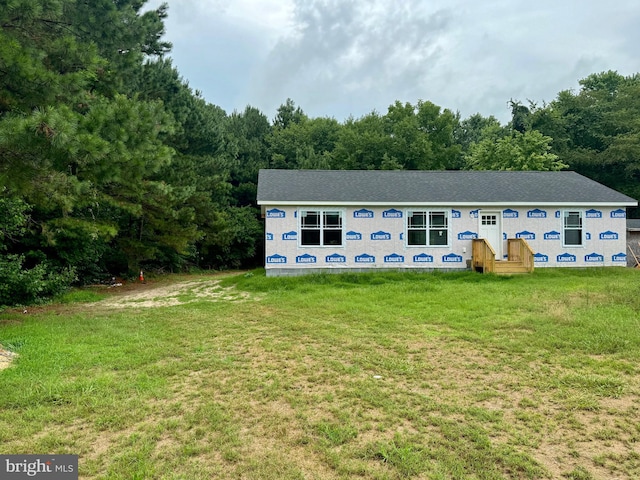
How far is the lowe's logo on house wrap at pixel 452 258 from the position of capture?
1302 centimetres

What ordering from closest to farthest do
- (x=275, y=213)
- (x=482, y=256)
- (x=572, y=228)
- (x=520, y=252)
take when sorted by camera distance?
(x=482, y=256)
(x=275, y=213)
(x=520, y=252)
(x=572, y=228)

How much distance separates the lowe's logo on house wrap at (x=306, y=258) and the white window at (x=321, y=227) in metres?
0.37

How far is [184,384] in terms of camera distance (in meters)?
4.08

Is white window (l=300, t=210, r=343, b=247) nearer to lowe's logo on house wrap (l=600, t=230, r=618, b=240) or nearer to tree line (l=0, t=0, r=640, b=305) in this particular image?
tree line (l=0, t=0, r=640, b=305)

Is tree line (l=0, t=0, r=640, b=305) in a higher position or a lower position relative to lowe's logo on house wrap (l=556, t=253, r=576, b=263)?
higher

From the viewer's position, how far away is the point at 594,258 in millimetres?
13328

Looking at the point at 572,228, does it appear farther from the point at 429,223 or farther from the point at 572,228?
the point at 429,223

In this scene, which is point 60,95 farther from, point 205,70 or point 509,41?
point 509,41

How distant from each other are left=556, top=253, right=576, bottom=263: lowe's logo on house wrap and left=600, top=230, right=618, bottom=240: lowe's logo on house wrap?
1.31m

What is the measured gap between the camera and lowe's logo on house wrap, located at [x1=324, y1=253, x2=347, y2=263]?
12.8 metres

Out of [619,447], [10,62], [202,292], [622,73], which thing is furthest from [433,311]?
[622,73]

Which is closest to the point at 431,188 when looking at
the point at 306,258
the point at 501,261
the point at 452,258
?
the point at 452,258

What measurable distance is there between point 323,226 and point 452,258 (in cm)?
461

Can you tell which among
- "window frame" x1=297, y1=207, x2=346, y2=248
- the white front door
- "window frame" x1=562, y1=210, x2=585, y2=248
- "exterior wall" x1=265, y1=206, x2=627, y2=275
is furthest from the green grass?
"window frame" x1=562, y1=210, x2=585, y2=248
